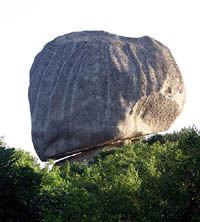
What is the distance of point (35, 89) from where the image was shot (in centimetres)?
2395

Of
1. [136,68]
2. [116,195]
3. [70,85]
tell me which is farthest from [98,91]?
[116,195]

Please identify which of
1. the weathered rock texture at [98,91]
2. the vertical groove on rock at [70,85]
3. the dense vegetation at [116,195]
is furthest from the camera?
the vertical groove on rock at [70,85]

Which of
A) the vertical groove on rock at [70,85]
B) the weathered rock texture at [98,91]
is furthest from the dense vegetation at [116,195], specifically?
the vertical groove on rock at [70,85]

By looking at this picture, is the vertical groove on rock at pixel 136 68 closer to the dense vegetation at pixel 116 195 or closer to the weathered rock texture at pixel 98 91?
the weathered rock texture at pixel 98 91

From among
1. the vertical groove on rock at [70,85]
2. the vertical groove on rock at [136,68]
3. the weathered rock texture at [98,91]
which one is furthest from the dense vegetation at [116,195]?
the vertical groove on rock at [136,68]

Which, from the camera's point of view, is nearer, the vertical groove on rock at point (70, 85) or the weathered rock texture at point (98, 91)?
the weathered rock texture at point (98, 91)

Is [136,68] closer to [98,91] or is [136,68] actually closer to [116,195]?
[98,91]

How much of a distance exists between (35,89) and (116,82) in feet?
16.6

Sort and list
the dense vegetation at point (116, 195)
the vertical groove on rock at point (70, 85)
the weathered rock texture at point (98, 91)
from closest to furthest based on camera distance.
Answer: the dense vegetation at point (116, 195), the weathered rock texture at point (98, 91), the vertical groove on rock at point (70, 85)

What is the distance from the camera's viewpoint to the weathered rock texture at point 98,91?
21438 mm

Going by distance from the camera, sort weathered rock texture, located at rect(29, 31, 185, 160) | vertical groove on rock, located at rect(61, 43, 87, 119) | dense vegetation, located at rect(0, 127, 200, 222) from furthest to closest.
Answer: vertical groove on rock, located at rect(61, 43, 87, 119) < weathered rock texture, located at rect(29, 31, 185, 160) < dense vegetation, located at rect(0, 127, 200, 222)

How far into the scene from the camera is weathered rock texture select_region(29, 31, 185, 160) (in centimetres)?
2144

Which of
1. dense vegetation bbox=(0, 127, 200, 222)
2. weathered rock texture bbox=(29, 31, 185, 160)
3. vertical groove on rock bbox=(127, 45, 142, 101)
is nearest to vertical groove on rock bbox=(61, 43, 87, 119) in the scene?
weathered rock texture bbox=(29, 31, 185, 160)

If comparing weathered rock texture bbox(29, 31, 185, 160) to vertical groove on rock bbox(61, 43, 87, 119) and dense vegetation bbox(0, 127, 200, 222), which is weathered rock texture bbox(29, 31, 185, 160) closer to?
vertical groove on rock bbox(61, 43, 87, 119)
